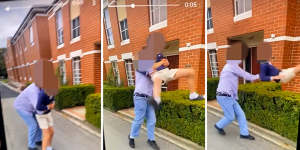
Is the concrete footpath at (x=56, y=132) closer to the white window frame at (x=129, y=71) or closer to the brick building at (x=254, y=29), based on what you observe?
the white window frame at (x=129, y=71)

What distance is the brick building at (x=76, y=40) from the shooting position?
1.95 meters

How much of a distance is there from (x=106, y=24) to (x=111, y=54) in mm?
336

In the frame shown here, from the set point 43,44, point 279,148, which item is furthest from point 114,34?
point 279,148

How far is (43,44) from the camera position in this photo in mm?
1936

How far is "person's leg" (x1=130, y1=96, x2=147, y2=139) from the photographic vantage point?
1.94m

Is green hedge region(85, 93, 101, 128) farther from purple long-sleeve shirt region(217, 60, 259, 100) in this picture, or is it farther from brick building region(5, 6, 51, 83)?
purple long-sleeve shirt region(217, 60, 259, 100)

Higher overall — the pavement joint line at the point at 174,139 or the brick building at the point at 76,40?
the brick building at the point at 76,40

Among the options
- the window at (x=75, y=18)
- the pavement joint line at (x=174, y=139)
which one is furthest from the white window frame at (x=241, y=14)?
the window at (x=75, y=18)

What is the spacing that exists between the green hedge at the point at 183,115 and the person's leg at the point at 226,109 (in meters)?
0.22

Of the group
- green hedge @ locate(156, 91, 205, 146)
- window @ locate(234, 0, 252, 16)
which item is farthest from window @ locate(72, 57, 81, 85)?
window @ locate(234, 0, 252, 16)

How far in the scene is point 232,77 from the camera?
1.96m

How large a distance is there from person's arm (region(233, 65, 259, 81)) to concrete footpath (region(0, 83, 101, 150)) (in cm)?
170

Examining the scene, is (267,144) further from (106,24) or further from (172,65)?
(106,24)

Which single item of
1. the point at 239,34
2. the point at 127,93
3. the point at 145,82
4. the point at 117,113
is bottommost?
the point at 117,113
